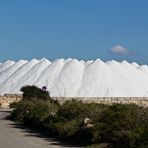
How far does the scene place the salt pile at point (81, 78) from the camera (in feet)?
380

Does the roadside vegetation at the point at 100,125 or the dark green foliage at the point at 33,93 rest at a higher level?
the dark green foliage at the point at 33,93

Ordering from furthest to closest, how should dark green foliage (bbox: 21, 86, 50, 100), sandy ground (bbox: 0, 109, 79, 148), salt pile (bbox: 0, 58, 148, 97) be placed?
salt pile (bbox: 0, 58, 148, 97) → dark green foliage (bbox: 21, 86, 50, 100) → sandy ground (bbox: 0, 109, 79, 148)

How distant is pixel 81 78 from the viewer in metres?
122

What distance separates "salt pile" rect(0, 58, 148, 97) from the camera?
116 meters

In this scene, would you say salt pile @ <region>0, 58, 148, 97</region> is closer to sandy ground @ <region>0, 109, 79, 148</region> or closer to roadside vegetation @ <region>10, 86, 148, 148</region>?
sandy ground @ <region>0, 109, 79, 148</region>

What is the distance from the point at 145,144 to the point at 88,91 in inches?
3811

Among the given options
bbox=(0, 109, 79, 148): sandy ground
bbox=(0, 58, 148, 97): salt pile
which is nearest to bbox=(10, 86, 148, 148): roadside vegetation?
bbox=(0, 109, 79, 148): sandy ground

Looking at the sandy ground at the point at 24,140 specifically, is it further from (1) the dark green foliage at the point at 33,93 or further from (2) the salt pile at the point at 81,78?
(2) the salt pile at the point at 81,78

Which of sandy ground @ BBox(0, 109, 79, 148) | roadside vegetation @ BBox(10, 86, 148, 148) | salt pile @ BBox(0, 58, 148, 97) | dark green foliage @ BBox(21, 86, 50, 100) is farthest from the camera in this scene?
salt pile @ BBox(0, 58, 148, 97)

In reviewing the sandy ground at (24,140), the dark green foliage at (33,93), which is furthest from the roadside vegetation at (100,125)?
the dark green foliage at (33,93)

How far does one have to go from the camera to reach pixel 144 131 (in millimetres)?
18438

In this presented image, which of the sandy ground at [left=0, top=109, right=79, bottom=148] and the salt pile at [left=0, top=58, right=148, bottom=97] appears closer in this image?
the sandy ground at [left=0, top=109, right=79, bottom=148]

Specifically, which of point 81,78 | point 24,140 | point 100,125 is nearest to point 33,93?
point 24,140

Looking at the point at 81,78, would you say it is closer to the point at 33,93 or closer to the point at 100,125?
the point at 33,93
